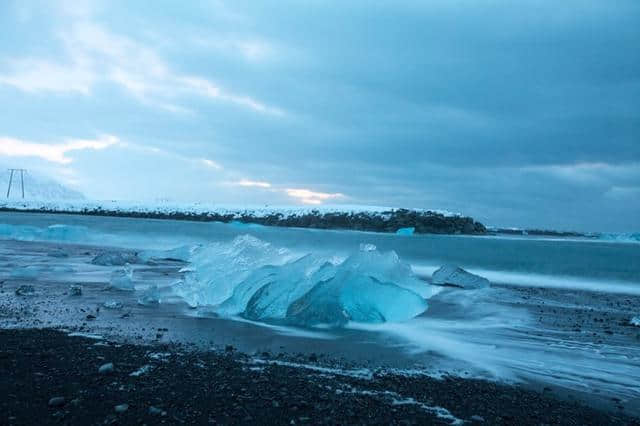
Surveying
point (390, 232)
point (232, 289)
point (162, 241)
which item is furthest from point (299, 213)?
point (232, 289)

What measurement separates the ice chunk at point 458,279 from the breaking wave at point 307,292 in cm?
403

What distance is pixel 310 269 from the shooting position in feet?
26.7

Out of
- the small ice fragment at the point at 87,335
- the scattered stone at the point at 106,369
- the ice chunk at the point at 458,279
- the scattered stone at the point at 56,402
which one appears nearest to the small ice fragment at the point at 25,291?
the small ice fragment at the point at 87,335

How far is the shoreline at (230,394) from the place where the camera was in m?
3.15

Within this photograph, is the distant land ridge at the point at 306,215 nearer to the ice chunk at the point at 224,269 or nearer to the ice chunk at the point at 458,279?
the ice chunk at the point at 458,279

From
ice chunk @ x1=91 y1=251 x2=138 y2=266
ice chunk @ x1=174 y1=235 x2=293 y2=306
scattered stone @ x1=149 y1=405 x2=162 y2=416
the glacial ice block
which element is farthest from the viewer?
ice chunk @ x1=91 y1=251 x2=138 y2=266

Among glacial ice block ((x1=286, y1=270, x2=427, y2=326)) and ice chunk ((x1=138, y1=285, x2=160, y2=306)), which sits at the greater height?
glacial ice block ((x1=286, y1=270, x2=427, y2=326))

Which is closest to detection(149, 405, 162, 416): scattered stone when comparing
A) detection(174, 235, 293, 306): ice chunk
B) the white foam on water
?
detection(174, 235, 293, 306): ice chunk

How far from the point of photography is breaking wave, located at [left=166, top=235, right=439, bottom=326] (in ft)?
23.0

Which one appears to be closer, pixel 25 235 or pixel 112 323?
pixel 112 323

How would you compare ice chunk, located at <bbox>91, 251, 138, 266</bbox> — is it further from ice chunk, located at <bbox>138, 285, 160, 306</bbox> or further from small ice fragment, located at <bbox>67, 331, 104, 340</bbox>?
small ice fragment, located at <bbox>67, 331, 104, 340</bbox>

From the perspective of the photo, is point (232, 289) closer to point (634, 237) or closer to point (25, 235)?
point (25, 235)

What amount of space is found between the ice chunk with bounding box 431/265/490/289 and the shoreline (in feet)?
26.6

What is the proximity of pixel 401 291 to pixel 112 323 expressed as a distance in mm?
4273
